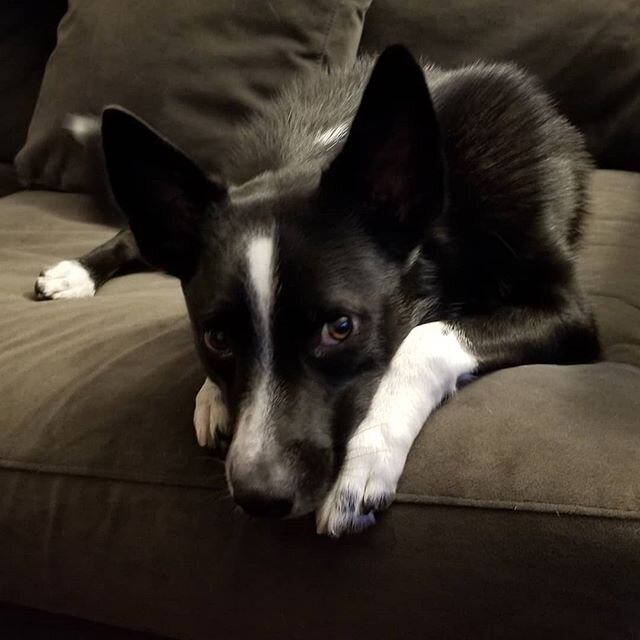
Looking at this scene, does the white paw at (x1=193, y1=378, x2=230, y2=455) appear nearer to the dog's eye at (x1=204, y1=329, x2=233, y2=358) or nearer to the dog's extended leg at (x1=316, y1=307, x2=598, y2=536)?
the dog's eye at (x1=204, y1=329, x2=233, y2=358)

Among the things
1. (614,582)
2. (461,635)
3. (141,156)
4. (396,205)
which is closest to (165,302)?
(141,156)

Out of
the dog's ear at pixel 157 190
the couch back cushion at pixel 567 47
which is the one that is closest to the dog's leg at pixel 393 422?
the dog's ear at pixel 157 190

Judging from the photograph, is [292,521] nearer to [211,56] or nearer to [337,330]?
[337,330]

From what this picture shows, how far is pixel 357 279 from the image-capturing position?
112 centimetres

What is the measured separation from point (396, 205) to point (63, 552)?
0.63 metres

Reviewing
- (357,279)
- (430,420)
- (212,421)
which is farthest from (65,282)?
(430,420)

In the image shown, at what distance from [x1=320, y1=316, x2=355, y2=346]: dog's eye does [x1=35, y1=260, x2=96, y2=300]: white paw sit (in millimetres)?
780

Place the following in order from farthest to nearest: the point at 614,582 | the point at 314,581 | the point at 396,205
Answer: the point at 396,205, the point at 314,581, the point at 614,582

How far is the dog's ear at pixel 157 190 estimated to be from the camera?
1.17 metres

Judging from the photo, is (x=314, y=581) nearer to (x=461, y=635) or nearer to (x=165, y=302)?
(x=461, y=635)

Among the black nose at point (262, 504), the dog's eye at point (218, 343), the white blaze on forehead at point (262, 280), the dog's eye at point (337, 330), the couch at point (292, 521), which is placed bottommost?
the couch at point (292, 521)

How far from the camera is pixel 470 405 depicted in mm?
1100

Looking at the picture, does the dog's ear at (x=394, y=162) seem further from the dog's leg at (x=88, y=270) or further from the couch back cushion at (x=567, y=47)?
the couch back cushion at (x=567, y=47)

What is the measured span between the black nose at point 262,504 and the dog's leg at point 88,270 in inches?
31.2
